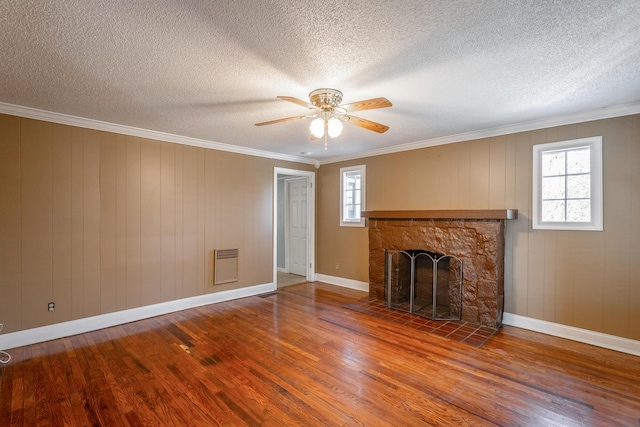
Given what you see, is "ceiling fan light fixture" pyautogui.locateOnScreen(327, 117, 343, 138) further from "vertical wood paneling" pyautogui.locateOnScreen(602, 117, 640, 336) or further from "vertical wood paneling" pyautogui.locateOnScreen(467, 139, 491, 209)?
"vertical wood paneling" pyautogui.locateOnScreen(602, 117, 640, 336)

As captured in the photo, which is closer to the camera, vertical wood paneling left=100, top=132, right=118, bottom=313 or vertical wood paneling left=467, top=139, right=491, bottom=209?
vertical wood paneling left=100, top=132, right=118, bottom=313

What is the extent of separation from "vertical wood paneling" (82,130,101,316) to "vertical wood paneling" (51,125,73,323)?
151 mm

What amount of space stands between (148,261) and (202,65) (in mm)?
2959

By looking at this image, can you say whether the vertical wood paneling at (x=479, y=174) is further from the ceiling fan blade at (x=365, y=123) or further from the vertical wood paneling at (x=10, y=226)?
the vertical wood paneling at (x=10, y=226)

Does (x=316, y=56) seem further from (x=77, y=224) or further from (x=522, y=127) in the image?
(x=77, y=224)

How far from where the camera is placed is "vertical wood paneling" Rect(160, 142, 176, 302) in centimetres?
432

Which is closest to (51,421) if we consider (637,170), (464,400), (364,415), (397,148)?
(364,415)

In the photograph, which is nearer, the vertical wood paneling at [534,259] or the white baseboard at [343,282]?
the vertical wood paneling at [534,259]

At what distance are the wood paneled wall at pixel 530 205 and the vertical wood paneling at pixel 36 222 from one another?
14.8 ft

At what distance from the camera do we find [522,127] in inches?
148

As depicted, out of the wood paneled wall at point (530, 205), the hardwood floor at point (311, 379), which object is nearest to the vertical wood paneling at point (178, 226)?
the hardwood floor at point (311, 379)

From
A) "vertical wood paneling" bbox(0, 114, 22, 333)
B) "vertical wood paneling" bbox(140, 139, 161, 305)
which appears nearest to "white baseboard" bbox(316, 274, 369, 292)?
"vertical wood paneling" bbox(140, 139, 161, 305)

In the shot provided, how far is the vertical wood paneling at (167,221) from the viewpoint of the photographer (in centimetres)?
432

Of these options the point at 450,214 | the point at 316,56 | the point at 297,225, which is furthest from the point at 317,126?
the point at 297,225
